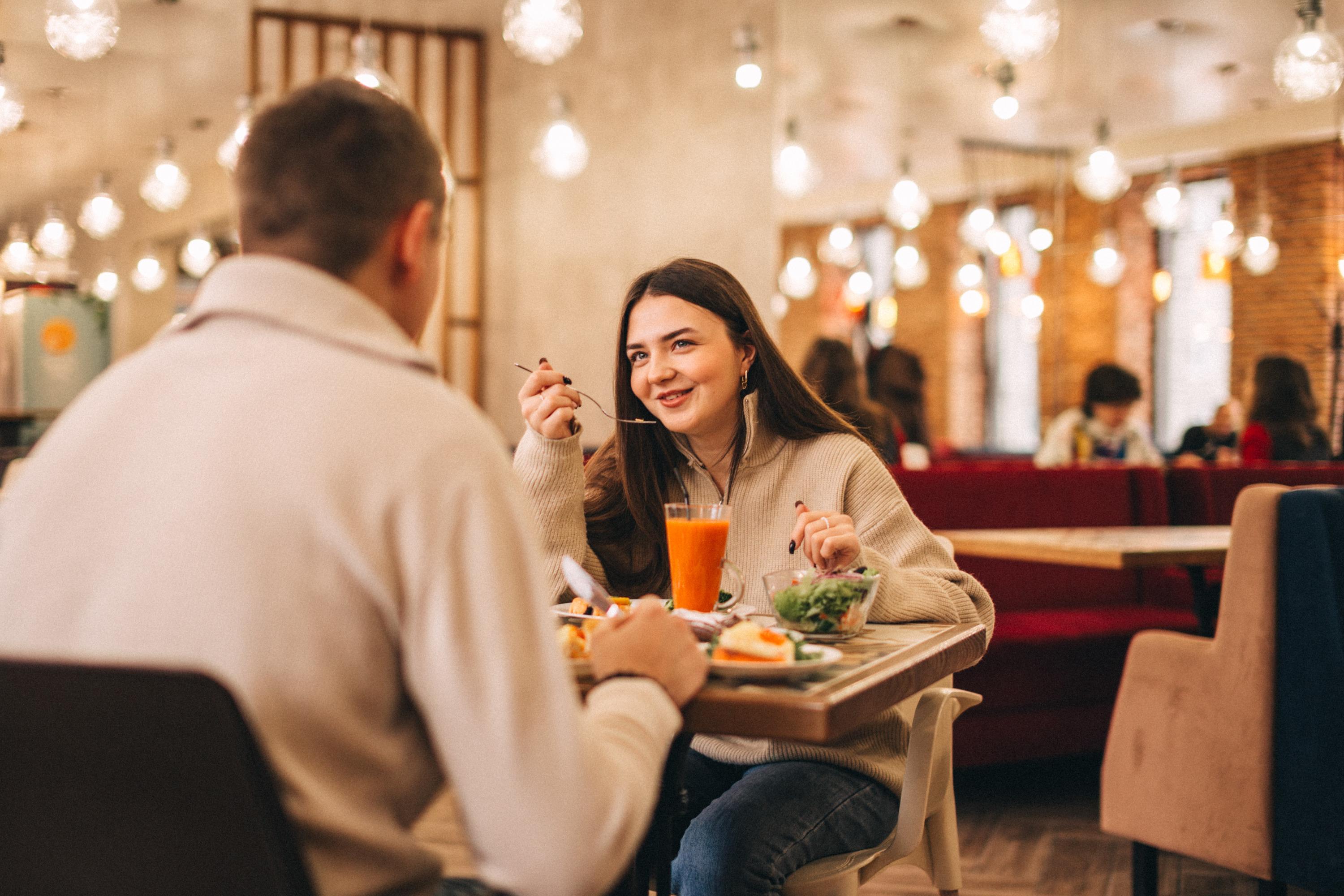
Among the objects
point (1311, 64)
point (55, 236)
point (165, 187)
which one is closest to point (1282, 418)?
point (1311, 64)

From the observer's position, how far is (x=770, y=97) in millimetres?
5699

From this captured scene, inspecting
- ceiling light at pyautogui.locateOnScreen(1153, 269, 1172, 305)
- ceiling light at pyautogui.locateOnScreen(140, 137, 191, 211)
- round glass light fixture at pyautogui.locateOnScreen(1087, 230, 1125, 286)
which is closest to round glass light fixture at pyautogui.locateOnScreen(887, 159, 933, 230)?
round glass light fixture at pyautogui.locateOnScreen(1087, 230, 1125, 286)

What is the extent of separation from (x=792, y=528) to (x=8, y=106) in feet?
15.7

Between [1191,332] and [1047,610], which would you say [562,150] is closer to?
[1047,610]

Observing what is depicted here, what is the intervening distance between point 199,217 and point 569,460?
42.5 ft

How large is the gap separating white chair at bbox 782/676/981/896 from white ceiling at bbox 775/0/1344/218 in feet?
15.6

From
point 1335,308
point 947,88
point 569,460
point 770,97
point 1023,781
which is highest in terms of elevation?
point 947,88

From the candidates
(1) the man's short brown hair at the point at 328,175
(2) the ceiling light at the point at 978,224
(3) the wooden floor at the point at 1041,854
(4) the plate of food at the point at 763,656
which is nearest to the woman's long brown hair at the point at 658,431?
(4) the plate of food at the point at 763,656

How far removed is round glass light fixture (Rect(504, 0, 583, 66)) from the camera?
3773mm

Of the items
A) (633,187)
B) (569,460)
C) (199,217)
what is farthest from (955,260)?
(569,460)

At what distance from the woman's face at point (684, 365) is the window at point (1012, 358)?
416 inches

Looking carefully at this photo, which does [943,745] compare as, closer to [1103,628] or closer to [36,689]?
[36,689]

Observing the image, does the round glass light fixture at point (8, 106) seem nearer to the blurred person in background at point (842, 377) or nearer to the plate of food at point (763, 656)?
the blurred person in background at point (842, 377)

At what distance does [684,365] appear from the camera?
1.84 m
